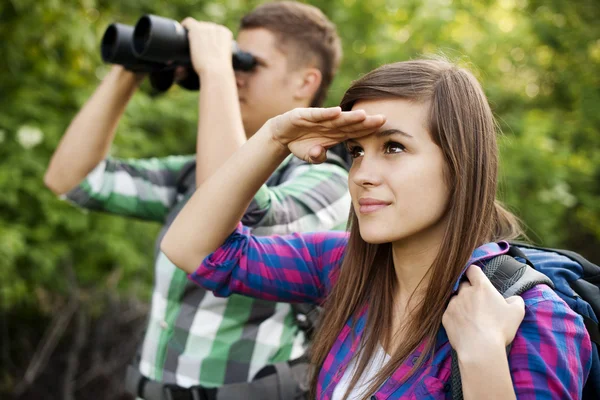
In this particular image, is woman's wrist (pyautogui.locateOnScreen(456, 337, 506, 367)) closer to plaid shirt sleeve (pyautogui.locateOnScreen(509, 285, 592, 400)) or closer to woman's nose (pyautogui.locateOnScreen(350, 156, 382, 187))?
plaid shirt sleeve (pyautogui.locateOnScreen(509, 285, 592, 400))

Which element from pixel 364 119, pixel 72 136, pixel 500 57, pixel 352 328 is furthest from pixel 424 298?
pixel 500 57

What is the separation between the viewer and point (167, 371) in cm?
206

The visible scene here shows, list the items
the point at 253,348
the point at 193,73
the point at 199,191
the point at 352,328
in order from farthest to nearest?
the point at 193,73, the point at 253,348, the point at 199,191, the point at 352,328

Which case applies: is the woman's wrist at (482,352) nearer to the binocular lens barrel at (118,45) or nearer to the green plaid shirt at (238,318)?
the green plaid shirt at (238,318)

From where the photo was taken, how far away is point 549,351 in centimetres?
121

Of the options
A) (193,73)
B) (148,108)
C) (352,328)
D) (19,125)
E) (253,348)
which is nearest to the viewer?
(352,328)

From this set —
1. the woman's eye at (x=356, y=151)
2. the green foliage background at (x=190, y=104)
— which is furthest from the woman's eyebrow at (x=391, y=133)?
the green foliage background at (x=190, y=104)

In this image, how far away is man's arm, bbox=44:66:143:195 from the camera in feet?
7.75

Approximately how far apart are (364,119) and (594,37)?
19.6ft

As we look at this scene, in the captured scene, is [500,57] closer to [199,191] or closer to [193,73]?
[193,73]

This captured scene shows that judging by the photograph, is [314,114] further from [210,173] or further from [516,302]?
[516,302]

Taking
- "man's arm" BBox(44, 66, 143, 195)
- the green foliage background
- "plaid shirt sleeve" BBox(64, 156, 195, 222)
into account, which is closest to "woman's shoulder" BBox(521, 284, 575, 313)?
the green foliage background

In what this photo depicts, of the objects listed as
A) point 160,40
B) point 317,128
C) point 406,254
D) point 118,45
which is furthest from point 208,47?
point 406,254

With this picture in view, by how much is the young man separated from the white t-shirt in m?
0.54
